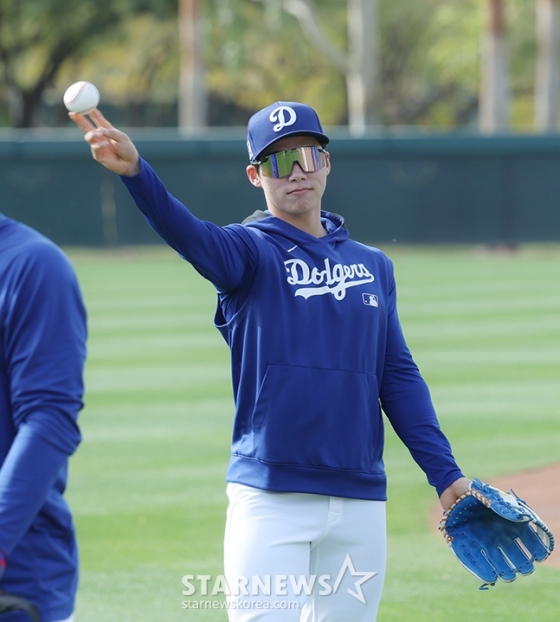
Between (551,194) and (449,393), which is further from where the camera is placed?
(551,194)

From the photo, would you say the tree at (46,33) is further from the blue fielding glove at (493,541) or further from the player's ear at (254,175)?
the blue fielding glove at (493,541)

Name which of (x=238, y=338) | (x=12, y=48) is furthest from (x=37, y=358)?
(x=12, y=48)

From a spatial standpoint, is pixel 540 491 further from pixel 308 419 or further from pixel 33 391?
pixel 33 391

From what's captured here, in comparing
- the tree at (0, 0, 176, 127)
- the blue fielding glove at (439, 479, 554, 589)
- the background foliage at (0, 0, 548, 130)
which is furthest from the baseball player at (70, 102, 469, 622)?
the tree at (0, 0, 176, 127)

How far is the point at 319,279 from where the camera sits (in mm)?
3273

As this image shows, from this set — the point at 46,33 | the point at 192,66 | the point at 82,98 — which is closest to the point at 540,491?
the point at 82,98

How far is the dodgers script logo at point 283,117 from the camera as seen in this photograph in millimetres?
3409

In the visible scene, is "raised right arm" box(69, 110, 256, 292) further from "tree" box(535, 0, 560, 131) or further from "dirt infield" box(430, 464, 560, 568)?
"tree" box(535, 0, 560, 131)

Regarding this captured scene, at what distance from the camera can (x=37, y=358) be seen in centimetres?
238

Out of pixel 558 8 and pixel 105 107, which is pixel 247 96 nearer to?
pixel 105 107

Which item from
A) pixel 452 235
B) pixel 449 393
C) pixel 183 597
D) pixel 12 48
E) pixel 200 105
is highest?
pixel 12 48

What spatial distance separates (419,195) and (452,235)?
113 centimetres

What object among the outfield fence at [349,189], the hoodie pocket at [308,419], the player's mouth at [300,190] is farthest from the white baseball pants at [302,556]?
the outfield fence at [349,189]

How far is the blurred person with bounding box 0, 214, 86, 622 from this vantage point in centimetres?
236
